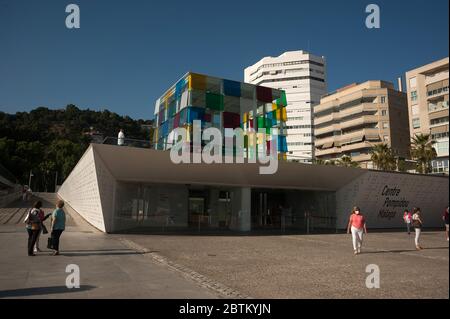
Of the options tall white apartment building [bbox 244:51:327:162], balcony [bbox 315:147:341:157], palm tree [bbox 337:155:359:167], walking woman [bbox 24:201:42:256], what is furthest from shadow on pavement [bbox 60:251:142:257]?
tall white apartment building [bbox 244:51:327:162]

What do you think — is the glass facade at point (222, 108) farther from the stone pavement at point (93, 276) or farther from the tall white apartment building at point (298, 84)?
the tall white apartment building at point (298, 84)

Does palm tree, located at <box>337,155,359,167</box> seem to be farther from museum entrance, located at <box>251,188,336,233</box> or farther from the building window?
the building window

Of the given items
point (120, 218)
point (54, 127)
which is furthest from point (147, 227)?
point (54, 127)

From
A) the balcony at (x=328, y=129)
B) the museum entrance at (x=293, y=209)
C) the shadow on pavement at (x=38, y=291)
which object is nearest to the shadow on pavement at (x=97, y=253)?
the shadow on pavement at (x=38, y=291)

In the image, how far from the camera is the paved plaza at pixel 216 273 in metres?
6.28

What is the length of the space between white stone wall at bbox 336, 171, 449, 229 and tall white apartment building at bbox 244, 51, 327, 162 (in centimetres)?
7819

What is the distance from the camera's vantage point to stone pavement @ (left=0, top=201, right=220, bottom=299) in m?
6.06

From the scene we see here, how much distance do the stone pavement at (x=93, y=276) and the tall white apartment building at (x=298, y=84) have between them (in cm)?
10064

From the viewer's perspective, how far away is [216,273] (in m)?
8.33

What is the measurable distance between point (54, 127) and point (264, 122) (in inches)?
3465

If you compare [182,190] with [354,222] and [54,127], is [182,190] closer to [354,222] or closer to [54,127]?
[354,222]

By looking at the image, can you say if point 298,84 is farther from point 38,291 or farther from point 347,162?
point 38,291

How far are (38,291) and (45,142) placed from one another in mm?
93824

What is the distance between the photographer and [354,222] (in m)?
12.5
